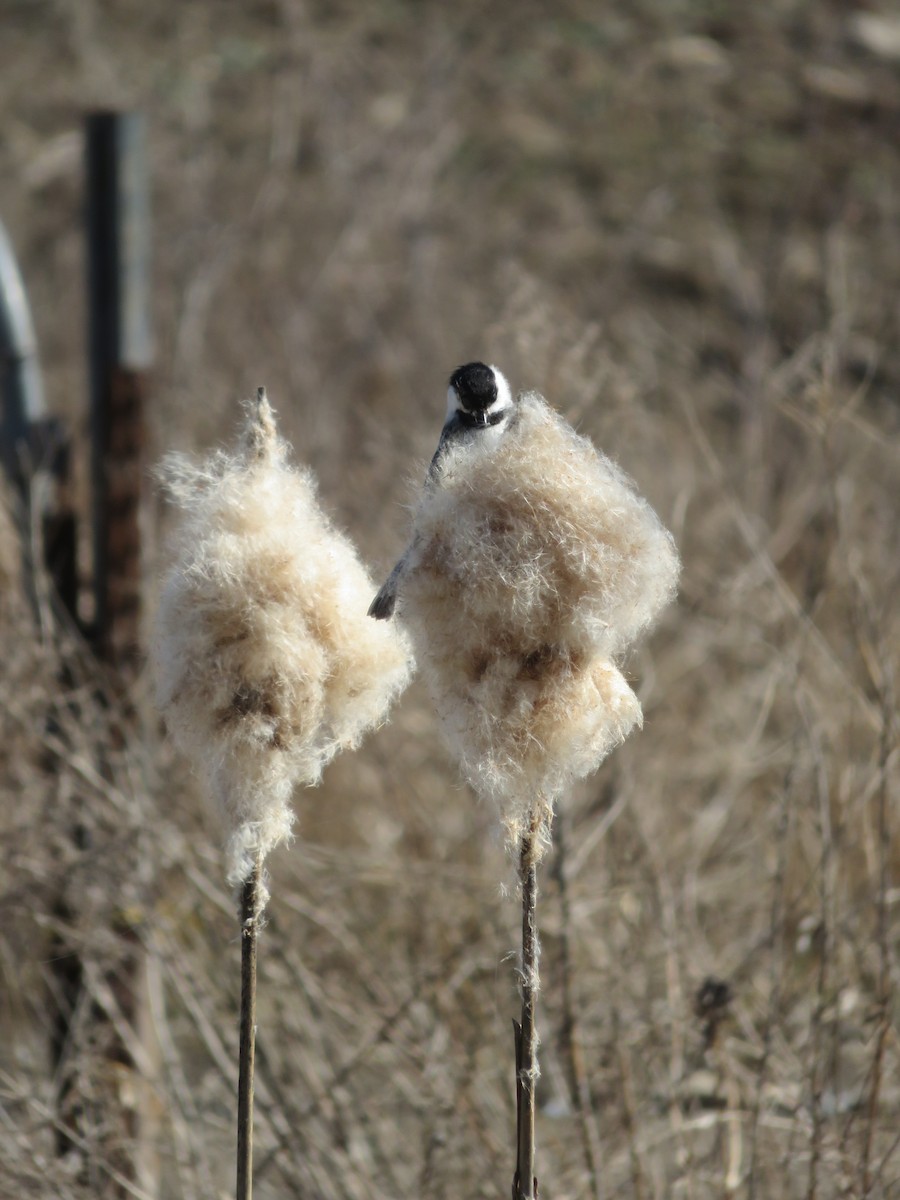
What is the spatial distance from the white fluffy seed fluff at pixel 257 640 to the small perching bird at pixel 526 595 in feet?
0.21

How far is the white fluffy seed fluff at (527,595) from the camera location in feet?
3.32

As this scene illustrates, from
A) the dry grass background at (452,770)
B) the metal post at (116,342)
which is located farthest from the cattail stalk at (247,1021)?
the metal post at (116,342)

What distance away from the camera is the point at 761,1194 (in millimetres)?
2066

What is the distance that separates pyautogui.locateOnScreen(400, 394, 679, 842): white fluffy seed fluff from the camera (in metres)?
1.01

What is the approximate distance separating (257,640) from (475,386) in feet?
1.01

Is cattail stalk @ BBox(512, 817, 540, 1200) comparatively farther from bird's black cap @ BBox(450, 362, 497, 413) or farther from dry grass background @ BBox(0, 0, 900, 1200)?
bird's black cap @ BBox(450, 362, 497, 413)

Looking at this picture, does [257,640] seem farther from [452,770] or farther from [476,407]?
[452,770]

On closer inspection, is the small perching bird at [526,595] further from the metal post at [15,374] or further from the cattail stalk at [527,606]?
the metal post at [15,374]

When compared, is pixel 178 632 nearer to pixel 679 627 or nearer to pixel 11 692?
pixel 11 692

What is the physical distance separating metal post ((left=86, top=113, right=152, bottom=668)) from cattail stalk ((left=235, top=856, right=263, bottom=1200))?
148 cm

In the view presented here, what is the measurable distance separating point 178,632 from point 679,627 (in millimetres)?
2809

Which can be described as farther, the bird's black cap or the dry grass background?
the dry grass background

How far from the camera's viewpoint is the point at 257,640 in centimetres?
106

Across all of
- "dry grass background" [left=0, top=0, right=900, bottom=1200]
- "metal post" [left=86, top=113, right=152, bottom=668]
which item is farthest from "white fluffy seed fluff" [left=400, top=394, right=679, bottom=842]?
"metal post" [left=86, top=113, right=152, bottom=668]
